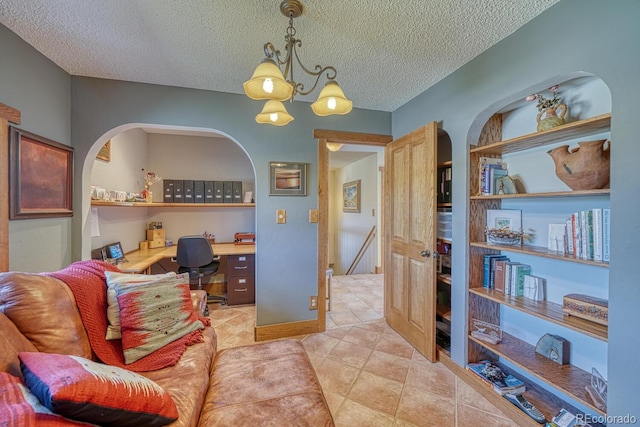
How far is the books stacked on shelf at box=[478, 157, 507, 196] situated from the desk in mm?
2548

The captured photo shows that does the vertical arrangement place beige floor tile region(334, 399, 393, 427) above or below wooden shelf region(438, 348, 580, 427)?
below

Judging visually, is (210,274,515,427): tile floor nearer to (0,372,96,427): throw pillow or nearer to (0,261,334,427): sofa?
(0,261,334,427): sofa

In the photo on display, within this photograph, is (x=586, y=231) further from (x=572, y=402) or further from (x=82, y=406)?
(x=82, y=406)

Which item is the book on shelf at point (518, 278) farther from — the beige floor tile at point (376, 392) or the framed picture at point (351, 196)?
the framed picture at point (351, 196)

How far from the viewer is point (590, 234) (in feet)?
4.40

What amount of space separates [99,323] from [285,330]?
1.62m

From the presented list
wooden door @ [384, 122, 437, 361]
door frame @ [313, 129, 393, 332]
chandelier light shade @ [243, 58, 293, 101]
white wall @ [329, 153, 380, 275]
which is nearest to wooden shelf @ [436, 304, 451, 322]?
wooden door @ [384, 122, 437, 361]

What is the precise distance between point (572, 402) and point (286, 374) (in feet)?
5.77

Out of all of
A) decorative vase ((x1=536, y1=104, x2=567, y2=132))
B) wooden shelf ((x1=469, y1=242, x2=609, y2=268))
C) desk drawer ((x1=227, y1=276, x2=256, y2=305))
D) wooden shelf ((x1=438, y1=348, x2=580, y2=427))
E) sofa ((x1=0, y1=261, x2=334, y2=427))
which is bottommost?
wooden shelf ((x1=438, y1=348, x2=580, y2=427))

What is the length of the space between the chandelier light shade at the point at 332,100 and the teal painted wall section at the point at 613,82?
112 centimetres

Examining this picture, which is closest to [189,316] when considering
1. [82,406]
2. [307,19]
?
[82,406]

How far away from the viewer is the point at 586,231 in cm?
136

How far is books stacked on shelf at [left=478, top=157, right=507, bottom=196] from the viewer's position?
1899mm

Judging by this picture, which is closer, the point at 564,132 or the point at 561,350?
the point at 564,132
